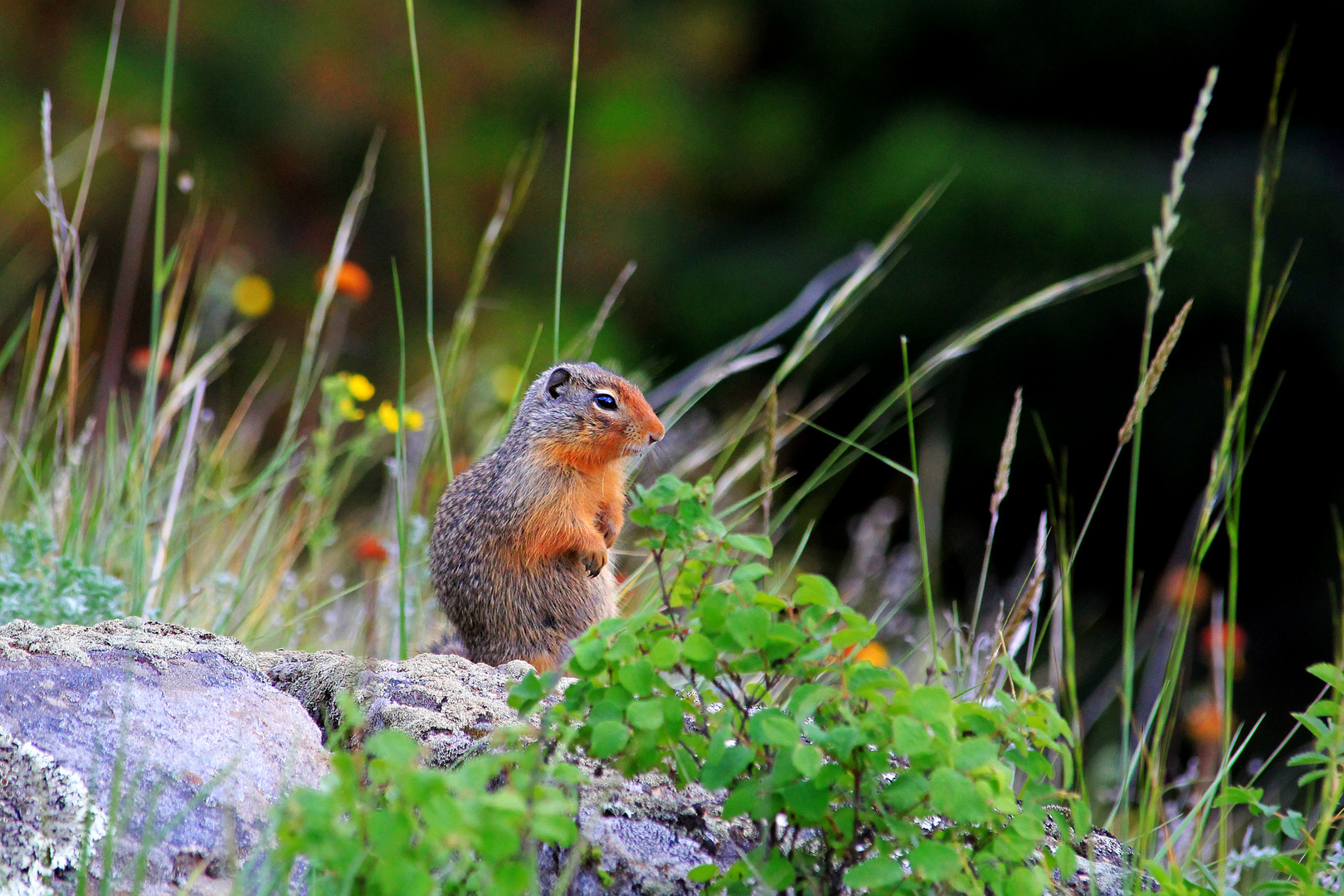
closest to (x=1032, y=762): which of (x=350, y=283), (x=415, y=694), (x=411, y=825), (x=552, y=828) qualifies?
(x=552, y=828)

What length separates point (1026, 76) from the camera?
1055 cm

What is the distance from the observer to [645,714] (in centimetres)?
153

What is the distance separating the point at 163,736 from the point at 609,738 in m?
0.69

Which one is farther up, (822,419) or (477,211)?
(477,211)

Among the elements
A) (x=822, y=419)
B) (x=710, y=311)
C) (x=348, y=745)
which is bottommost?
(x=822, y=419)

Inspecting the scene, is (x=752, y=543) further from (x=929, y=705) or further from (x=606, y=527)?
(x=606, y=527)

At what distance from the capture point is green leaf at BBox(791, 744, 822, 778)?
1440 mm

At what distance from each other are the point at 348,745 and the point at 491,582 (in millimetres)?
856

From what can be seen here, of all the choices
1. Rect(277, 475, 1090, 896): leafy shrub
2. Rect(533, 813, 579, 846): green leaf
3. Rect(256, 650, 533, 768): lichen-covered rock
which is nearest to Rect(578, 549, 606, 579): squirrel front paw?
Rect(256, 650, 533, 768): lichen-covered rock

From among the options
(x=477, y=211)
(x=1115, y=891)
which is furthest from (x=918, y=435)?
(x=1115, y=891)

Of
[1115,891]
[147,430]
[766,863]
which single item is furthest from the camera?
[147,430]

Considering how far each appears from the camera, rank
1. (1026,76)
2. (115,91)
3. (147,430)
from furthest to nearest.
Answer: (1026,76) < (115,91) < (147,430)

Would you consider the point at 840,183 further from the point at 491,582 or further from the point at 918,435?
the point at 491,582

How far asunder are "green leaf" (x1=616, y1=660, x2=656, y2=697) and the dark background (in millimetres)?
6783
